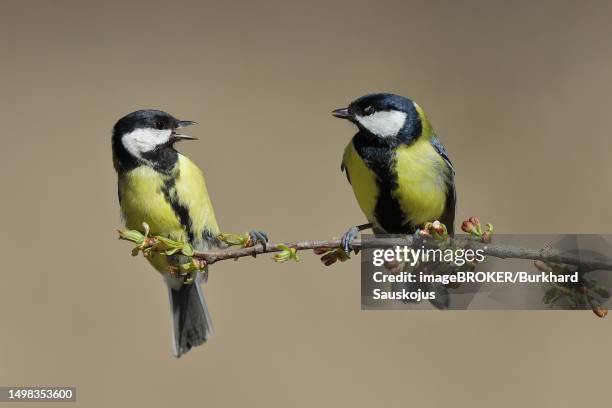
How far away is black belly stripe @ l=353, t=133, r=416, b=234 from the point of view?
1.84 metres

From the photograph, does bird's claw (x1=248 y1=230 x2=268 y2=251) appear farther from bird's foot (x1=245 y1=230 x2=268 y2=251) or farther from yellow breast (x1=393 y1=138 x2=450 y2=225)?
yellow breast (x1=393 y1=138 x2=450 y2=225)

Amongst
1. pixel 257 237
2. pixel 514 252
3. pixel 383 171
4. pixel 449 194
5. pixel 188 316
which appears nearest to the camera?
pixel 514 252

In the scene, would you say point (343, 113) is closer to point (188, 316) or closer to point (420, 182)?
point (420, 182)

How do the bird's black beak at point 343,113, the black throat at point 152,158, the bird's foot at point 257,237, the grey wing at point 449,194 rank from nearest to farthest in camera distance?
the bird's foot at point 257,237 → the bird's black beak at point 343,113 → the black throat at point 152,158 → the grey wing at point 449,194

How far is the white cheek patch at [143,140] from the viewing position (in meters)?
1.78

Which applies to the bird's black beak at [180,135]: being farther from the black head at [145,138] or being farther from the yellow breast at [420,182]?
the yellow breast at [420,182]

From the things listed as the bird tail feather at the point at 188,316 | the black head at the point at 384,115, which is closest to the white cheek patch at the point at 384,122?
the black head at the point at 384,115

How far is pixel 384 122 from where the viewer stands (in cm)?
180

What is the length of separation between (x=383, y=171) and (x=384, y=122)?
0.12 m

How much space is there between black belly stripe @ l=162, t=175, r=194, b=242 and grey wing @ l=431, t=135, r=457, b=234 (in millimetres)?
603

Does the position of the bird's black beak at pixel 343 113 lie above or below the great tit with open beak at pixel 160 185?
above

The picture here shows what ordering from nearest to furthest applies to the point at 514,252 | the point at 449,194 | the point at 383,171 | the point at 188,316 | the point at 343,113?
the point at 514,252, the point at 343,113, the point at 383,171, the point at 449,194, the point at 188,316

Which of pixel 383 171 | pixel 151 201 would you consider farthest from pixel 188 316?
pixel 383 171

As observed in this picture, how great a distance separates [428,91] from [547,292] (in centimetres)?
351
